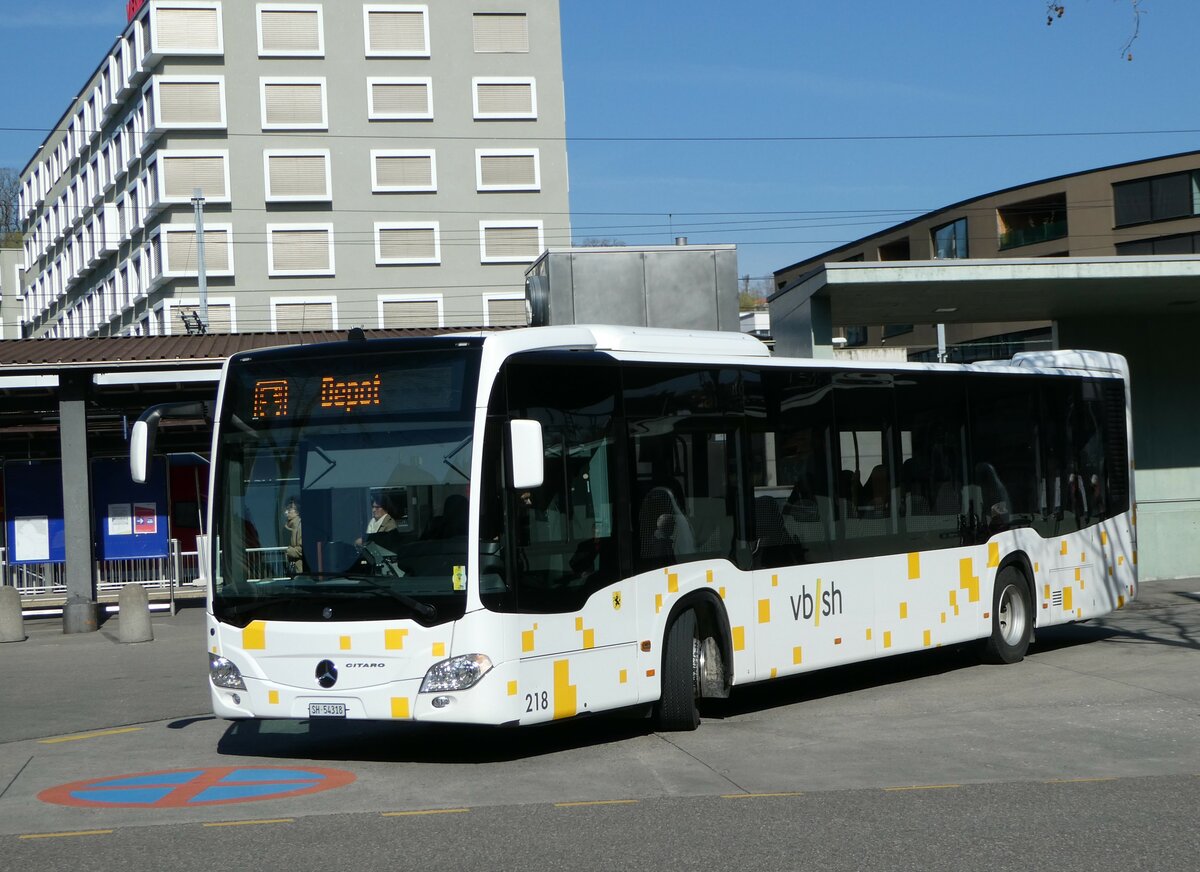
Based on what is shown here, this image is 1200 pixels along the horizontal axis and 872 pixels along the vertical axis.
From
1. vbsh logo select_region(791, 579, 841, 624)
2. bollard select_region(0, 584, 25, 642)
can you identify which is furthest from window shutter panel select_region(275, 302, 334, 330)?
vbsh logo select_region(791, 579, 841, 624)

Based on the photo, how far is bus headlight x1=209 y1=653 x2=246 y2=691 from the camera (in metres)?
10.0

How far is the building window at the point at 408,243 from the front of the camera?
2662 inches

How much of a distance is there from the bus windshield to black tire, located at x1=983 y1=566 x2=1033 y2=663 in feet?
23.7

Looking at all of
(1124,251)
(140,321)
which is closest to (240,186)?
(140,321)

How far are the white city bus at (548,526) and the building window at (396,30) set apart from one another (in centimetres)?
5773

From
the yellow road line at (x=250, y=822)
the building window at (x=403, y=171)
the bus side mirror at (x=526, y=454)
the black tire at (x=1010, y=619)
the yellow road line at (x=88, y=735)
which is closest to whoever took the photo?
the yellow road line at (x=250, y=822)

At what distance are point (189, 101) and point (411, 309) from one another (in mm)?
13481

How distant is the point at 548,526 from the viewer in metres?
9.95

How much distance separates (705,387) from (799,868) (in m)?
5.38

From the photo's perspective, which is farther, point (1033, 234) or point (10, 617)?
point (1033, 234)

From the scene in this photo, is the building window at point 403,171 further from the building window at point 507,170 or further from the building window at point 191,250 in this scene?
the building window at point 191,250

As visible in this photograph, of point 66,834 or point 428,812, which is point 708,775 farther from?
point 66,834

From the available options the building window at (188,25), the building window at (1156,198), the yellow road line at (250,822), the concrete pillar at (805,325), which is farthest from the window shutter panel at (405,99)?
the yellow road line at (250,822)

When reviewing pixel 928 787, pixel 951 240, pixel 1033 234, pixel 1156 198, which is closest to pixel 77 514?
pixel 928 787
